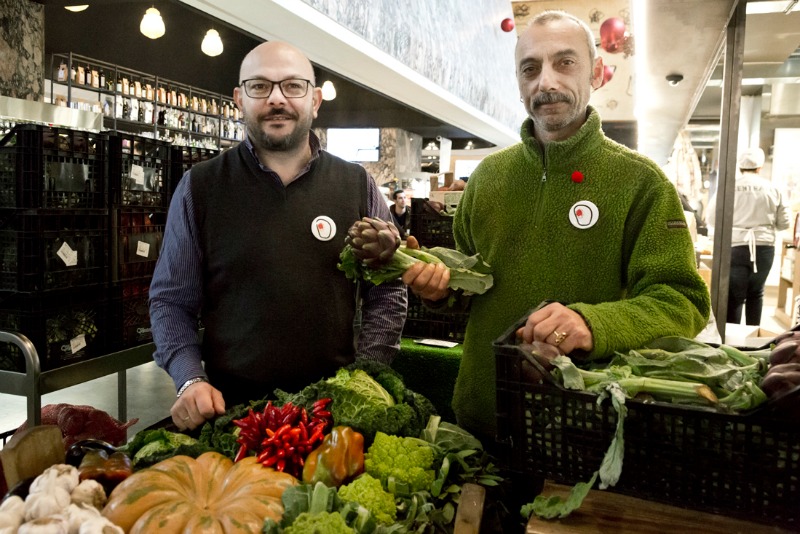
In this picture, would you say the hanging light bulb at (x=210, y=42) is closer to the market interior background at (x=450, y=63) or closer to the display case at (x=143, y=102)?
the market interior background at (x=450, y=63)

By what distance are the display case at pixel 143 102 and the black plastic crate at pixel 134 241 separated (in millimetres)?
5949

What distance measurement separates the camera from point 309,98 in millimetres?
2113

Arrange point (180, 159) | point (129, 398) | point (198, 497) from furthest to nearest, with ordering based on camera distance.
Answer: point (129, 398) → point (180, 159) → point (198, 497)

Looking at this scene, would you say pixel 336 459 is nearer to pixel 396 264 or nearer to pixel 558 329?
pixel 558 329

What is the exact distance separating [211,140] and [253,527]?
38.1ft

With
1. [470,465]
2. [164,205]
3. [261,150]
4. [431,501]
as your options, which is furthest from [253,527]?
[164,205]

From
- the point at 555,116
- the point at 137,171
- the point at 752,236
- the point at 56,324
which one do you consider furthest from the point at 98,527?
the point at 752,236

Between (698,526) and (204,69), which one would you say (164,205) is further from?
(204,69)

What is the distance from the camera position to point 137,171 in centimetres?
316

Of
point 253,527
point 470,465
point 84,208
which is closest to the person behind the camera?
point 253,527

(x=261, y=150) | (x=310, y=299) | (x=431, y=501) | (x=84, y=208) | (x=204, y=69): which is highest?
(x=204, y=69)

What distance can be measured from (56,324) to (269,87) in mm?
1507

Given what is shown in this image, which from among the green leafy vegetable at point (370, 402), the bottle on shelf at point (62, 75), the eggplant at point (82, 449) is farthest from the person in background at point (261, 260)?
the bottle on shelf at point (62, 75)

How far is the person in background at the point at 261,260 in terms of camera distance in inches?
79.8
